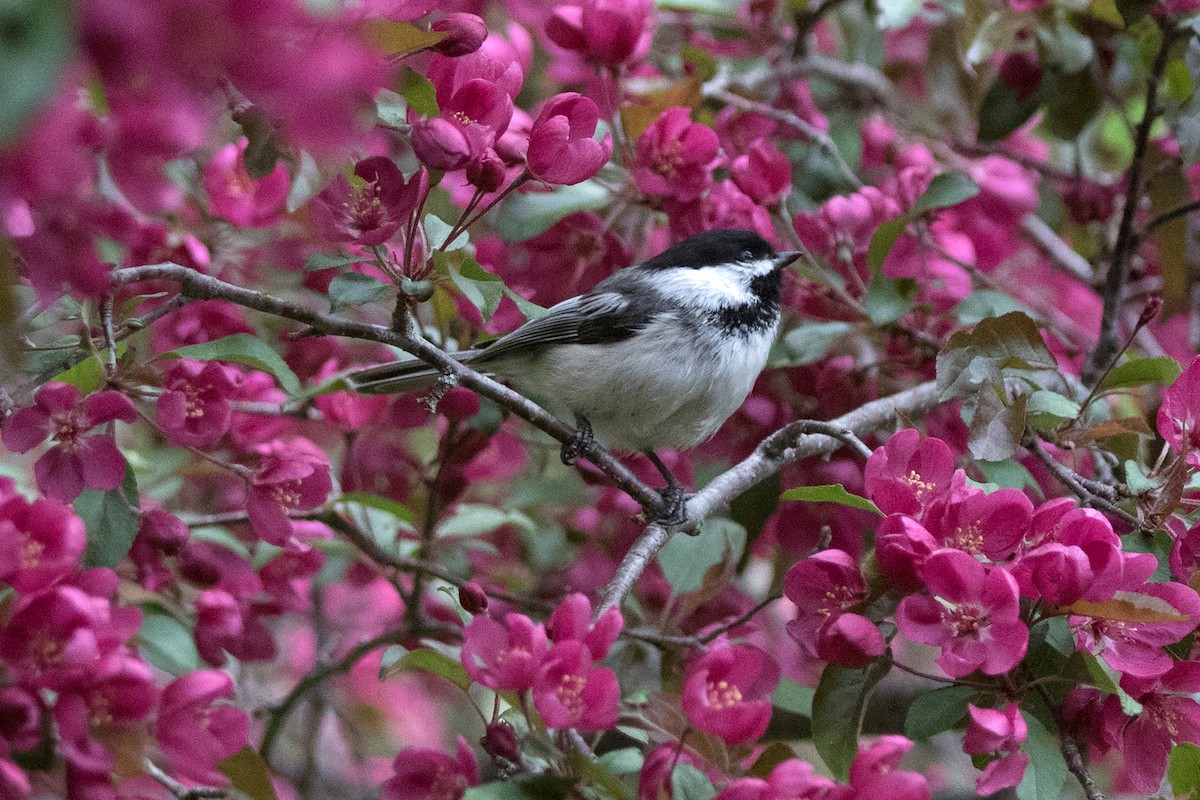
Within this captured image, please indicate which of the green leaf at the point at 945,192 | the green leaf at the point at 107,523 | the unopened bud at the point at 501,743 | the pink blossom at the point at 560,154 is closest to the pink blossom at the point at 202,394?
the green leaf at the point at 107,523

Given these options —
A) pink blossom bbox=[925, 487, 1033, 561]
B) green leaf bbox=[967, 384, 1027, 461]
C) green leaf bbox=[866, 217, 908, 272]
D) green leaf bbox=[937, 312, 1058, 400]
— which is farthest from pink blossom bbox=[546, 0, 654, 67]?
pink blossom bbox=[925, 487, 1033, 561]

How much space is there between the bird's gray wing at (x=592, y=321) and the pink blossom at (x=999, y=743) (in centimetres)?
152

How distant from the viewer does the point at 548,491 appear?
2.87m

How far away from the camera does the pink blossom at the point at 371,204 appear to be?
1.58m

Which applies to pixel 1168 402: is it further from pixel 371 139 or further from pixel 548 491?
pixel 548 491

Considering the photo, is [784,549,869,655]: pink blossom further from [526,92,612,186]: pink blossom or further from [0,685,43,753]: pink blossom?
[0,685,43,753]: pink blossom

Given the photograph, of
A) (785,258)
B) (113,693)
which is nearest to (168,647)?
(113,693)

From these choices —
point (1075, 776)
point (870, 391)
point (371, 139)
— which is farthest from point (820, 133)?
point (1075, 776)

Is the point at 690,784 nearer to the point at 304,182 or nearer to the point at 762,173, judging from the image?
the point at 304,182

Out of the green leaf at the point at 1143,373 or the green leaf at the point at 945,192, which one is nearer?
the green leaf at the point at 1143,373

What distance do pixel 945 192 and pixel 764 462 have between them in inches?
29.0

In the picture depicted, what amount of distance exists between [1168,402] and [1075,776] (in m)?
0.59

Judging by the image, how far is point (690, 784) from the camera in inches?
53.4

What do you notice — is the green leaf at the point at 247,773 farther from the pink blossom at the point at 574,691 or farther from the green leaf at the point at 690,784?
the green leaf at the point at 690,784
